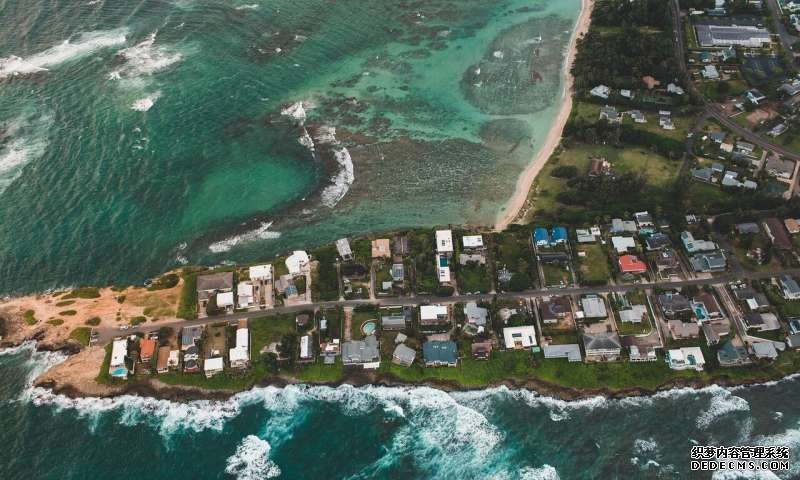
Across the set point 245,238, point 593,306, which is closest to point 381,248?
point 245,238

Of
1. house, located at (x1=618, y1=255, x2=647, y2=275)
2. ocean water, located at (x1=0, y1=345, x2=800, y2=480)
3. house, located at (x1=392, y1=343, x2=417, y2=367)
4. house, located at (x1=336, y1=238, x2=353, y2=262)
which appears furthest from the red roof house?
house, located at (x1=336, y1=238, x2=353, y2=262)

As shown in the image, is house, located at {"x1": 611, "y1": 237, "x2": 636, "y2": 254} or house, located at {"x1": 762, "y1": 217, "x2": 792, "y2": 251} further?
house, located at {"x1": 611, "y1": 237, "x2": 636, "y2": 254}

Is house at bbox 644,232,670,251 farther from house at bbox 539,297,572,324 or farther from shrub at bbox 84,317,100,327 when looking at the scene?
shrub at bbox 84,317,100,327

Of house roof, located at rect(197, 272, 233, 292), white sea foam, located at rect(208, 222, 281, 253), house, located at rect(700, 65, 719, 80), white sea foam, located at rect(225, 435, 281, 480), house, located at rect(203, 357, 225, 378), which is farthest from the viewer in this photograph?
house, located at rect(700, 65, 719, 80)

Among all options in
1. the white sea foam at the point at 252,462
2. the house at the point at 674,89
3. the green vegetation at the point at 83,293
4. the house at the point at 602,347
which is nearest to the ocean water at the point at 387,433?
the white sea foam at the point at 252,462

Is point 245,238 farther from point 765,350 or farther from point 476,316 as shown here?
point 765,350

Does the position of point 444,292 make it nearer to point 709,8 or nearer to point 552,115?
point 552,115
